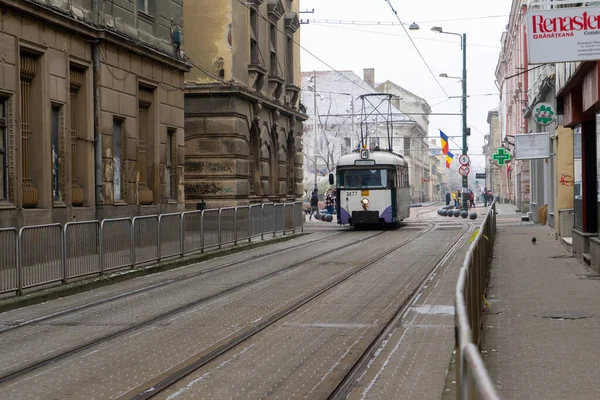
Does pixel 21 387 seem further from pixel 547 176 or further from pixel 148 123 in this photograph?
pixel 547 176

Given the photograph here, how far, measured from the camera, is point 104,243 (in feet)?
55.9

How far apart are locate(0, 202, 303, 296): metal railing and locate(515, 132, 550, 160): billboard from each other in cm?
849

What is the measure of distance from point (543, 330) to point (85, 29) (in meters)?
13.5

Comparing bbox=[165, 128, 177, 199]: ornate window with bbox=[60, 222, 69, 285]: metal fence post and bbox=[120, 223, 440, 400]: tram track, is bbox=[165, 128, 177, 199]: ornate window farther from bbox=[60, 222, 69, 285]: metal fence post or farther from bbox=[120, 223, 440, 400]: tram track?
bbox=[60, 222, 69, 285]: metal fence post

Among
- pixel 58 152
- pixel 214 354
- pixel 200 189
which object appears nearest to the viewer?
pixel 214 354

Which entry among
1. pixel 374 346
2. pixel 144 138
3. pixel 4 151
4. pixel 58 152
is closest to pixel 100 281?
pixel 4 151

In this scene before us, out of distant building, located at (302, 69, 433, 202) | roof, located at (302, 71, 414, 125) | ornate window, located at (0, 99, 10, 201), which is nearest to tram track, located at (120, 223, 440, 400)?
ornate window, located at (0, 99, 10, 201)

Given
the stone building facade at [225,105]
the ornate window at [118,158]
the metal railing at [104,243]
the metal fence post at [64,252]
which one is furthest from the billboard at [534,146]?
the metal fence post at [64,252]

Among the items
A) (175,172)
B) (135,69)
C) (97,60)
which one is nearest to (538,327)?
(97,60)

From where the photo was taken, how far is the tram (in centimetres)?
3603

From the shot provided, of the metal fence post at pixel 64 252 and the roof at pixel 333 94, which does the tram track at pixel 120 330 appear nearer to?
the metal fence post at pixel 64 252

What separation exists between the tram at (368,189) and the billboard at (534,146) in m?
7.56

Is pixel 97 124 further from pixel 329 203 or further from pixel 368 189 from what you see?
pixel 329 203

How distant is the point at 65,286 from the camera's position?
1545 centimetres
